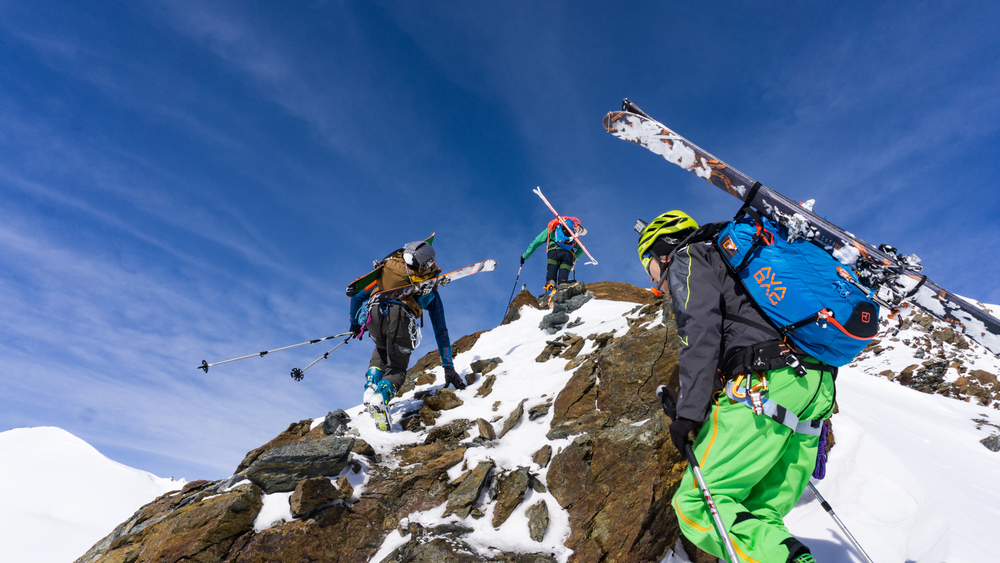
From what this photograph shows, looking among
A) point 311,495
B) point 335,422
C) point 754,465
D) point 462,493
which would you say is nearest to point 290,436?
point 335,422

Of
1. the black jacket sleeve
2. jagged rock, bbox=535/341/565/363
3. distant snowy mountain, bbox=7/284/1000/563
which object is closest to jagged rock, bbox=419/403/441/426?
distant snowy mountain, bbox=7/284/1000/563

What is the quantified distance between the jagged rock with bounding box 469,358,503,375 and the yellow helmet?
19.9ft

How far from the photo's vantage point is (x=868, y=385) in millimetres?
9180

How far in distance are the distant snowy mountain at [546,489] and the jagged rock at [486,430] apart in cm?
3

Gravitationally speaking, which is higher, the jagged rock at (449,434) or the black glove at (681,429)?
the jagged rock at (449,434)

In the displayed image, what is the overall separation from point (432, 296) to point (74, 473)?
854 cm

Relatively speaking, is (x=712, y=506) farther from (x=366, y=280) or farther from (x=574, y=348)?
(x=366, y=280)

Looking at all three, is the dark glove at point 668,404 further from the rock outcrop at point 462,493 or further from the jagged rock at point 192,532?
the jagged rock at point 192,532

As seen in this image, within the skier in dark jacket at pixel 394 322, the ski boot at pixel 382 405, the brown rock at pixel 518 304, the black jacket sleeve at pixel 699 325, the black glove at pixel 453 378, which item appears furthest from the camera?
the brown rock at pixel 518 304

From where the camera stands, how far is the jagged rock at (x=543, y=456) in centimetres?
524

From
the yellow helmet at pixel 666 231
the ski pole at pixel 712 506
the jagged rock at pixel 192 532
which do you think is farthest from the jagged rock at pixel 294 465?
the yellow helmet at pixel 666 231

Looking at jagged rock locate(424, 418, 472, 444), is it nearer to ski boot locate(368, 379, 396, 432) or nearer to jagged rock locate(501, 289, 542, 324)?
ski boot locate(368, 379, 396, 432)

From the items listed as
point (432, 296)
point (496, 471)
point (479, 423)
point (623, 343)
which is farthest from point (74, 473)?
point (623, 343)

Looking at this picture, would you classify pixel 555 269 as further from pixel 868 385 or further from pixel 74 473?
pixel 74 473
